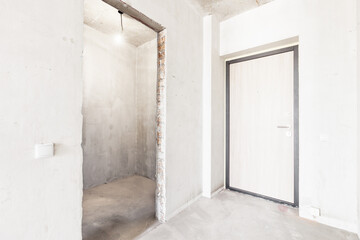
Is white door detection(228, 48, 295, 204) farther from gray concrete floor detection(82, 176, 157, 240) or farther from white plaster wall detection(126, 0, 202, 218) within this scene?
gray concrete floor detection(82, 176, 157, 240)

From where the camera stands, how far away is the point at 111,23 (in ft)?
10.1

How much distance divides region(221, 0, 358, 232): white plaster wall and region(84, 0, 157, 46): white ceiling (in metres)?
2.33

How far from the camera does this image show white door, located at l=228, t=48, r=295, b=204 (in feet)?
8.40

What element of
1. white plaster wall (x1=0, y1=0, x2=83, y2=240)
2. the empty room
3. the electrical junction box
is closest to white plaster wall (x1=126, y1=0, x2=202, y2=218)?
the empty room

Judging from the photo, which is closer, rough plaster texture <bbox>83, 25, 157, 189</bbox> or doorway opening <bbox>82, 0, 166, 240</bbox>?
doorway opening <bbox>82, 0, 166, 240</bbox>

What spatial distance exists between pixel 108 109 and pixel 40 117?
2464mm

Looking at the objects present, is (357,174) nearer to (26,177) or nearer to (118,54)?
(26,177)

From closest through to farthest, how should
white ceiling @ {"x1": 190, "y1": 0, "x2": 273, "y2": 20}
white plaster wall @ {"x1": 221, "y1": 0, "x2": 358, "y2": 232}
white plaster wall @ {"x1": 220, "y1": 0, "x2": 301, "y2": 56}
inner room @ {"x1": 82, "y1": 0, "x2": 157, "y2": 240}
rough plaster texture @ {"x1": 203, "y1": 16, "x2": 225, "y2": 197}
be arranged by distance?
white plaster wall @ {"x1": 221, "y1": 0, "x2": 358, "y2": 232} < white plaster wall @ {"x1": 220, "y1": 0, "x2": 301, "y2": 56} < white ceiling @ {"x1": 190, "y1": 0, "x2": 273, "y2": 20} < inner room @ {"x1": 82, "y1": 0, "x2": 157, "y2": 240} < rough plaster texture @ {"x1": 203, "y1": 16, "x2": 225, "y2": 197}

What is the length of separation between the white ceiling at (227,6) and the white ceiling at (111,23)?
3.86ft

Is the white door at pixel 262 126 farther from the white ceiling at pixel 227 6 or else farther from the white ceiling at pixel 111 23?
the white ceiling at pixel 111 23

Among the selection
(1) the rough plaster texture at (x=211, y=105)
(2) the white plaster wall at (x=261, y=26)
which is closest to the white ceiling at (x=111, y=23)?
(1) the rough plaster texture at (x=211, y=105)

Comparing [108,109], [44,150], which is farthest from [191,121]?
[108,109]

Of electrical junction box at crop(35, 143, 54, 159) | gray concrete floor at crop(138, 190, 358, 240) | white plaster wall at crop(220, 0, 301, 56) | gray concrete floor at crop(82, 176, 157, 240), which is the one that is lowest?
gray concrete floor at crop(82, 176, 157, 240)

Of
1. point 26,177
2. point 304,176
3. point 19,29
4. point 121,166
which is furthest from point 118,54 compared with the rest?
point 304,176
